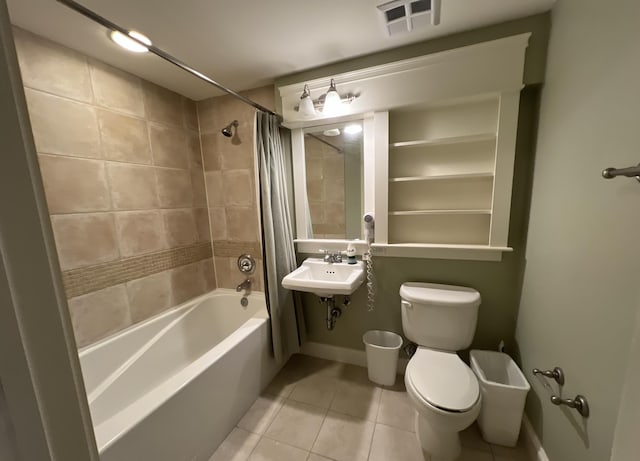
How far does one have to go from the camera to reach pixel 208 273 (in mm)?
Result: 2344

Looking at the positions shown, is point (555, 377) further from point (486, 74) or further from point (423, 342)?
point (486, 74)

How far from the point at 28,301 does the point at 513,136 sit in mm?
1944

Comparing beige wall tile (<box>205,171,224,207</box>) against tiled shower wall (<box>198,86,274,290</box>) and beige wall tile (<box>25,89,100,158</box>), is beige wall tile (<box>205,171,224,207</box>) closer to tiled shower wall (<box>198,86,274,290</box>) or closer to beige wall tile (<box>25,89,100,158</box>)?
tiled shower wall (<box>198,86,274,290</box>)

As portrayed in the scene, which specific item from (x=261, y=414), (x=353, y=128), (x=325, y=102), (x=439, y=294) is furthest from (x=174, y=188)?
(x=439, y=294)

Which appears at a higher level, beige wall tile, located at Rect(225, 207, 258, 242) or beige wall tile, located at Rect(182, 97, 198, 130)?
beige wall tile, located at Rect(182, 97, 198, 130)

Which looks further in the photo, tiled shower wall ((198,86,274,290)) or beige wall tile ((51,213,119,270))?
tiled shower wall ((198,86,274,290))

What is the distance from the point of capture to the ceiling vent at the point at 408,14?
1212 millimetres

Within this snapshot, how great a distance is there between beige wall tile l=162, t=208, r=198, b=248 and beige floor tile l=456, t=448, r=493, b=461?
Answer: 228 centimetres

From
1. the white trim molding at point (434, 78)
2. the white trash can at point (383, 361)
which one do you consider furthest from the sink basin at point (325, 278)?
the white trim molding at point (434, 78)

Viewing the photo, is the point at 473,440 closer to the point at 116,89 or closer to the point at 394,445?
the point at 394,445

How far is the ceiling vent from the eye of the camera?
121 centimetres

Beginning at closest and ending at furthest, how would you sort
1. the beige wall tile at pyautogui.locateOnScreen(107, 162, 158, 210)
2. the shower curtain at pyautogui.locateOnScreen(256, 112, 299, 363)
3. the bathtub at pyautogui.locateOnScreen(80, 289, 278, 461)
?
1. the bathtub at pyautogui.locateOnScreen(80, 289, 278, 461)
2. the beige wall tile at pyautogui.locateOnScreen(107, 162, 158, 210)
3. the shower curtain at pyautogui.locateOnScreen(256, 112, 299, 363)

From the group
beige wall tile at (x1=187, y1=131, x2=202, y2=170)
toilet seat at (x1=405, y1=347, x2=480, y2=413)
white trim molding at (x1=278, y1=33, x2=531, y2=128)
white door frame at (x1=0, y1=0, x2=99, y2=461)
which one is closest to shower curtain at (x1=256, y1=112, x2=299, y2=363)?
white trim molding at (x1=278, y1=33, x2=531, y2=128)

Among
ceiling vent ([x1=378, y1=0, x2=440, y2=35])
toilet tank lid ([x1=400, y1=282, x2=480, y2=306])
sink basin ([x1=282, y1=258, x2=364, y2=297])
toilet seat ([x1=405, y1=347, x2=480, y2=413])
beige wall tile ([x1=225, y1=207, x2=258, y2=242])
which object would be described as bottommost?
toilet seat ([x1=405, y1=347, x2=480, y2=413])
